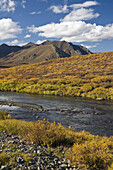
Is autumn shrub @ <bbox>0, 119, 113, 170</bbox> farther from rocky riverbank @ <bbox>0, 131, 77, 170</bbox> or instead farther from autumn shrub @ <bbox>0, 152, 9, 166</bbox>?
autumn shrub @ <bbox>0, 152, 9, 166</bbox>

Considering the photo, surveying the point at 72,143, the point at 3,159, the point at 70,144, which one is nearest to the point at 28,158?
the point at 3,159

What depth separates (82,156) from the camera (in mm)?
5996

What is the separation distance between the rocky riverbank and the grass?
0.39 m

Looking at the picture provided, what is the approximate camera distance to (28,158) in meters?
6.08

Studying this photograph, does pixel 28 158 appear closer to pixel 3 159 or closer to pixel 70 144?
pixel 3 159

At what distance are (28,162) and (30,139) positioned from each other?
2.55m

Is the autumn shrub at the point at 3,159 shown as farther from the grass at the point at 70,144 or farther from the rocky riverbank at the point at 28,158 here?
the grass at the point at 70,144

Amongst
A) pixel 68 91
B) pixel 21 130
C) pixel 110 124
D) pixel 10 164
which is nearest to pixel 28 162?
pixel 10 164

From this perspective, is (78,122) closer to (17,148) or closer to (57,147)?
(57,147)

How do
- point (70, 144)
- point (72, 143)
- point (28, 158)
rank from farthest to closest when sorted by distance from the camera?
point (72, 143), point (70, 144), point (28, 158)

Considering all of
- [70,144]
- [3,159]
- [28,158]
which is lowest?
[70,144]

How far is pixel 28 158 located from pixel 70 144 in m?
2.98

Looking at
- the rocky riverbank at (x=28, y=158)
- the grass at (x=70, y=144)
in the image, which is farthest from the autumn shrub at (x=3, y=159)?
the grass at (x=70, y=144)

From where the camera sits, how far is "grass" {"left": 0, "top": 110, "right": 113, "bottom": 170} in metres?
6.00
